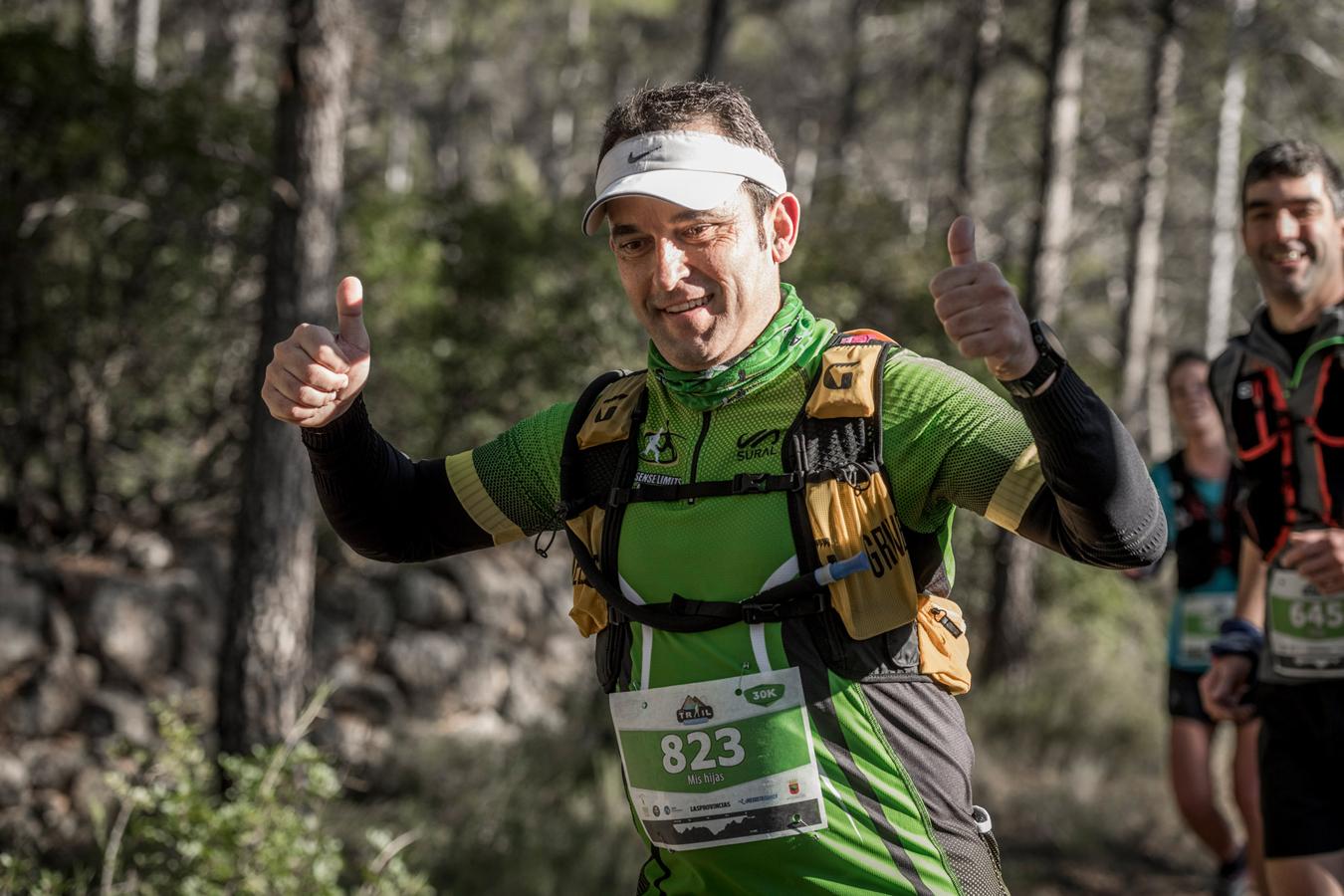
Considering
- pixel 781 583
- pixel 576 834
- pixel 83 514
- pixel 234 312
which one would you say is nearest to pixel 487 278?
pixel 234 312

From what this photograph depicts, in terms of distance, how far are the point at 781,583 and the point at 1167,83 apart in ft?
41.2

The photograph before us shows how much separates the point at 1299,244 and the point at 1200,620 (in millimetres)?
2529

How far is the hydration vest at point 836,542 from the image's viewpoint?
6.88ft

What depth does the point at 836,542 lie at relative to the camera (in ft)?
6.86

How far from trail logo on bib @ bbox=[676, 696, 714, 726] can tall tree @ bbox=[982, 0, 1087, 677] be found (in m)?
8.03

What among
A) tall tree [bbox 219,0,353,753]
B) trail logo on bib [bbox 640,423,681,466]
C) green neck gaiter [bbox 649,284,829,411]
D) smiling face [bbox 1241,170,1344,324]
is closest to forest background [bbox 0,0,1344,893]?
tall tree [bbox 219,0,353,753]

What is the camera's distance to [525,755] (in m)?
7.59

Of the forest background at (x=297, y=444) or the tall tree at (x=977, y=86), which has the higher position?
the tall tree at (x=977, y=86)

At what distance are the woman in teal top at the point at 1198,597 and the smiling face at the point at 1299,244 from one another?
1843mm

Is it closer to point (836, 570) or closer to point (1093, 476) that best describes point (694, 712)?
point (836, 570)

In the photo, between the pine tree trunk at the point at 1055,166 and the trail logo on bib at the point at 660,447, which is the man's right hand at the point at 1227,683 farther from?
the pine tree trunk at the point at 1055,166

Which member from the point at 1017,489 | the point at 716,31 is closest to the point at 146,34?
the point at 716,31

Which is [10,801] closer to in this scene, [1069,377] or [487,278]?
[487,278]

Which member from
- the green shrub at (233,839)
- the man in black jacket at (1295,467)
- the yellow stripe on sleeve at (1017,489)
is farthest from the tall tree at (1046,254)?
the yellow stripe on sleeve at (1017,489)
